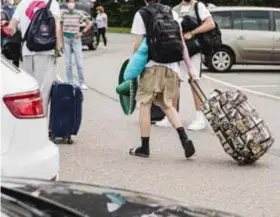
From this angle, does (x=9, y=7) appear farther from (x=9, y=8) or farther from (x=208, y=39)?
(x=208, y=39)

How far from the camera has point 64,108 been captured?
908 cm

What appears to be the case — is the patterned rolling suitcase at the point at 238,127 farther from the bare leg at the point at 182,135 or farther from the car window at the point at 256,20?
the car window at the point at 256,20

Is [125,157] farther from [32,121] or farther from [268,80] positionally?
[268,80]

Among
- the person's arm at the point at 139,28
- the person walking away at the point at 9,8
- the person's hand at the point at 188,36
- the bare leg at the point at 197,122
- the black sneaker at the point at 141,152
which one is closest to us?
the person's arm at the point at 139,28

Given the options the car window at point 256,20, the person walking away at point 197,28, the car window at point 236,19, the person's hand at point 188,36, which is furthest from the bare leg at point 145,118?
the car window at point 256,20

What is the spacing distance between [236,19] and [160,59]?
13.2 metres

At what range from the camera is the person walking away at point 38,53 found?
29.7 feet

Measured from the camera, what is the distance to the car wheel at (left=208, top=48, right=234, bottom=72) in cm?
2095

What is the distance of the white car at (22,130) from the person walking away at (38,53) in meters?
3.32

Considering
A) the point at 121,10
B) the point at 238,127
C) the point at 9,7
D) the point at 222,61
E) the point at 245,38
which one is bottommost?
the point at 121,10

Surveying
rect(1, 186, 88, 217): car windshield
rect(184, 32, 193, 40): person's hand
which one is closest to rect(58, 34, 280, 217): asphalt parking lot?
rect(184, 32, 193, 40): person's hand

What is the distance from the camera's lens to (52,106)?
357 inches

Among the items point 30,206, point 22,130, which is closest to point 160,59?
point 22,130

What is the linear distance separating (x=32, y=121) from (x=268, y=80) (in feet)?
46.1
